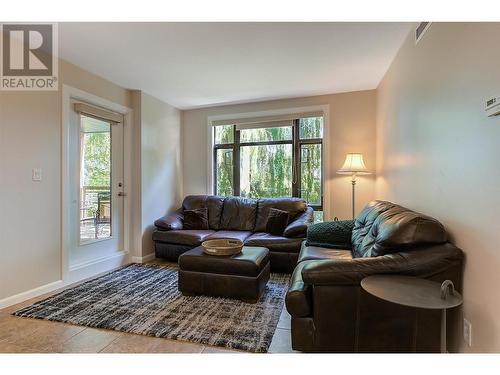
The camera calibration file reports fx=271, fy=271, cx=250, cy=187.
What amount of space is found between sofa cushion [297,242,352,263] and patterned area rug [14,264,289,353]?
491 mm

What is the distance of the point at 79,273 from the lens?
124 inches

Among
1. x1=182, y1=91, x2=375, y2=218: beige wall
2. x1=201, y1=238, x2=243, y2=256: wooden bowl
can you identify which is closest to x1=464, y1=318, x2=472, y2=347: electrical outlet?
x1=201, y1=238, x2=243, y2=256: wooden bowl

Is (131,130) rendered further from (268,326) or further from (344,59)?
(268,326)

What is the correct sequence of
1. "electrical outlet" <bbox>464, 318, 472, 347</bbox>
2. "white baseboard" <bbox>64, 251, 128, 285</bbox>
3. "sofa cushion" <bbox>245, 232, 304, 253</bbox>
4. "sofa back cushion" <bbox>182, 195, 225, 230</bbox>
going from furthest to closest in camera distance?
"sofa back cushion" <bbox>182, 195, 225, 230</bbox>, "sofa cushion" <bbox>245, 232, 304, 253</bbox>, "white baseboard" <bbox>64, 251, 128, 285</bbox>, "electrical outlet" <bbox>464, 318, 472, 347</bbox>

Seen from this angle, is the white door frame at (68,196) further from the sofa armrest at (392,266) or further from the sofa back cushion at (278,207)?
the sofa armrest at (392,266)

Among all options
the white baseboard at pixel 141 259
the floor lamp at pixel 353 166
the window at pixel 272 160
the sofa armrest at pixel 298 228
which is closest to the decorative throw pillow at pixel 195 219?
the white baseboard at pixel 141 259

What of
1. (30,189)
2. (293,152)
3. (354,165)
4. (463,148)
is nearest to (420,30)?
(463,148)

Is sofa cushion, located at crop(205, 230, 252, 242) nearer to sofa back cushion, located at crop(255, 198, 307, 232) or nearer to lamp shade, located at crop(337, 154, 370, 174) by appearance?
sofa back cushion, located at crop(255, 198, 307, 232)

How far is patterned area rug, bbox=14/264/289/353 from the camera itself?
6.38 ft

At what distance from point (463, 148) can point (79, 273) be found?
3785 mm

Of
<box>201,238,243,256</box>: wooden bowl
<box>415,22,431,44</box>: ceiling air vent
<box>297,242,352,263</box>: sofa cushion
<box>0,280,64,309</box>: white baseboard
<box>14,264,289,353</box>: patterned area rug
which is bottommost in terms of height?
<box>14,264,289,353</box>: patterned area rug

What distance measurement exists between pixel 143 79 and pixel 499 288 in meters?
3.84

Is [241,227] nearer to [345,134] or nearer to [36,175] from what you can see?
[345,134]

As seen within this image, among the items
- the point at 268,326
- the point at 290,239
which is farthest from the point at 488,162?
the point at 290,239
